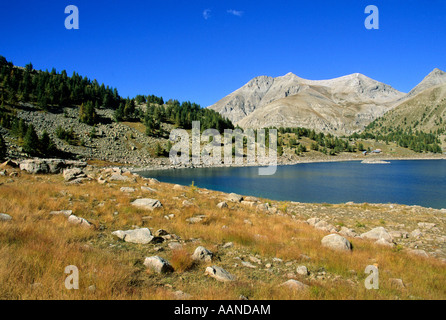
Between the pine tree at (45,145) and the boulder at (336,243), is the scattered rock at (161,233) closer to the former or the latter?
the boulder at (336,243)

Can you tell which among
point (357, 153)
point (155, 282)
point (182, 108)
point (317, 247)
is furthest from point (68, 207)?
point (357, 153)

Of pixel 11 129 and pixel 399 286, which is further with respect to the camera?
pixel 11 129

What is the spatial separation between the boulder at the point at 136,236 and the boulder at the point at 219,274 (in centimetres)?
325

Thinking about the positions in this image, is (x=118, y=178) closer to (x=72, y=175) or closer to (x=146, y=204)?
(x=72, y=175)

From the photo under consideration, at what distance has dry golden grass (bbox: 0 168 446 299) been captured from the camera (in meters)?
5.06

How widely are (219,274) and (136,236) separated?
4.16 m

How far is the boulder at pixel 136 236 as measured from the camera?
8742 millimetres

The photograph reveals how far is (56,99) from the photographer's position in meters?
107

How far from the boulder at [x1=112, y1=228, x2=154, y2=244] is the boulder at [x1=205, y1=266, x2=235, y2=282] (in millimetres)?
3252

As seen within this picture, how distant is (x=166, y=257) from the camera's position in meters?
7.59

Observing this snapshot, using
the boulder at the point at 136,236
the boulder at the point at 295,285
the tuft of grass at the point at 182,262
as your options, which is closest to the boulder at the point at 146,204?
the boulder at the point at 136,236

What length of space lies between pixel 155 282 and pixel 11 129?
96.0 m

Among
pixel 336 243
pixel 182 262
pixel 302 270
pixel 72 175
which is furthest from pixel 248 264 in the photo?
pixel 72 175
